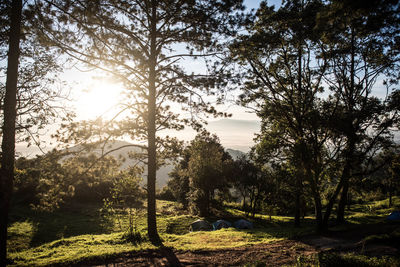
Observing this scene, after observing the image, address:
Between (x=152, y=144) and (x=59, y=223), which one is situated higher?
(x=152, y=144)

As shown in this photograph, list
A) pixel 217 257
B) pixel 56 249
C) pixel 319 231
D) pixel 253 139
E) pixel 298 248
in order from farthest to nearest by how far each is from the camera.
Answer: pixel 253 139 < pixel 319 231 < pixel 56 249 < pixel 298 248 < pixel 217 257

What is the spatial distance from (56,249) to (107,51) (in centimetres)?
1149

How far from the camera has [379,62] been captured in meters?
15.6

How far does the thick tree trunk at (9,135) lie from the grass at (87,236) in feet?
8.40

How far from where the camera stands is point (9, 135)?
8062 millimetres

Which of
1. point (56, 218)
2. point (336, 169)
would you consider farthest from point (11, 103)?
point (56, 218)

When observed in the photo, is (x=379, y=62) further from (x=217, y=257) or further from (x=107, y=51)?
(x=107, y=51)

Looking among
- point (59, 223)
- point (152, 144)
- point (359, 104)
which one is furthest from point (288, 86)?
point (59, 223)

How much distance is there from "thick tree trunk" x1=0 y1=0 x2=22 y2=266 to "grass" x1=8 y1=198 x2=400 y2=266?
101 inches

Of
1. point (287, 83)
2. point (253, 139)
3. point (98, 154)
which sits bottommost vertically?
point (98, 154)

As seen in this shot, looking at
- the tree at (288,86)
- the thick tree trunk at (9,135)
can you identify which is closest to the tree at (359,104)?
the tree at (288,86)

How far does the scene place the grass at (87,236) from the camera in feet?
34.0

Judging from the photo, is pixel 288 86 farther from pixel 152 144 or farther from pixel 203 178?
pixel 203 178

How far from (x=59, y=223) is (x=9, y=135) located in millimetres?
20924
